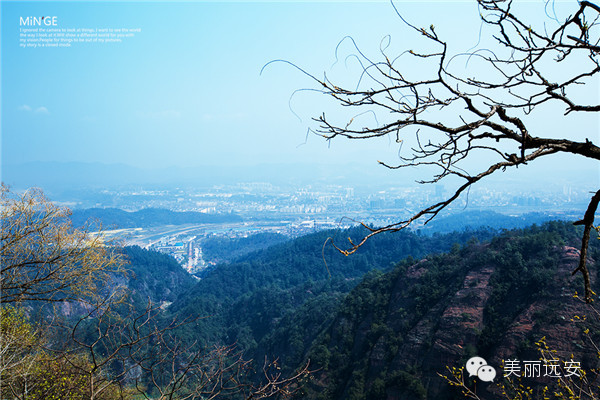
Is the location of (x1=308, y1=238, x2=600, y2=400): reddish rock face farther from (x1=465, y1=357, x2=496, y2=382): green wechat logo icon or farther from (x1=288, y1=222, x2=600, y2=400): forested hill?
(x1=465, y1=357, x2=496, y2=382): green wechat logo icon

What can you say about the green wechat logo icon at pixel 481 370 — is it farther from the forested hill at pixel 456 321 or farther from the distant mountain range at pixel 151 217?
the distant mountain range at pixel 151 217

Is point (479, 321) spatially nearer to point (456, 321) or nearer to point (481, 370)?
point (456, 321)

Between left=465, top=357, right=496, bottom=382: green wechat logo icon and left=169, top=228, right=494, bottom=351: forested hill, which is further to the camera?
left=169, top=228, right=494, bottom=351: forested hill

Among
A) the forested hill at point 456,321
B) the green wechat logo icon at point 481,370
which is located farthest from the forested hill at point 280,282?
the green wechat logo icon at point 481,370

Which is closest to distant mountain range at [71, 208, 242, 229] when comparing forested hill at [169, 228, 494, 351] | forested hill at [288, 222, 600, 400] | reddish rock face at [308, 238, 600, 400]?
forested hill at [169, 228, 494, 351]

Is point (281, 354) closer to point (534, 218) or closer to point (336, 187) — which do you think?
point (534, 218)

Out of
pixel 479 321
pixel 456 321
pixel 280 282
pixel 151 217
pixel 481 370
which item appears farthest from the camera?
pixel 151 217

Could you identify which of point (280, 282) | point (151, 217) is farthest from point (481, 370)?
point (151, 217)
